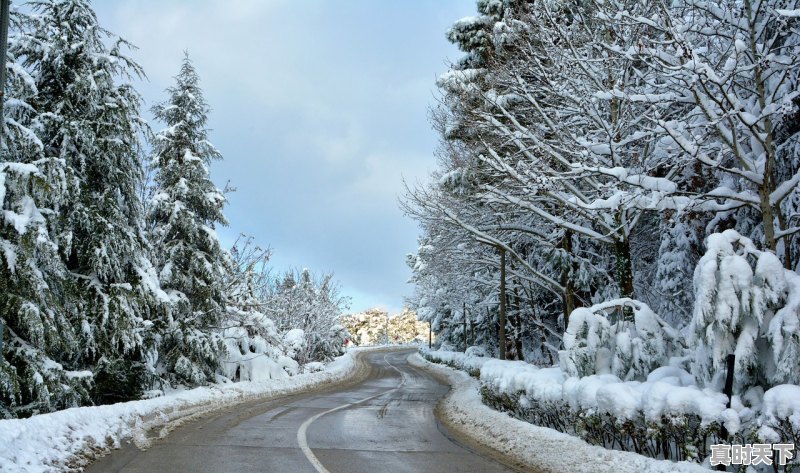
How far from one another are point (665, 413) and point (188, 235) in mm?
17251

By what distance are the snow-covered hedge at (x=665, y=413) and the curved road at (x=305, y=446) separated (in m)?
1.47

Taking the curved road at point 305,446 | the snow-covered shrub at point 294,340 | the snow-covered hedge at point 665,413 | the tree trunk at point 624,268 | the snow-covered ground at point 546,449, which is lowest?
the curved road at point 305,446

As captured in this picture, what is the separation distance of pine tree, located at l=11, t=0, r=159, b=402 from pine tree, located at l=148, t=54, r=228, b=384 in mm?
3151

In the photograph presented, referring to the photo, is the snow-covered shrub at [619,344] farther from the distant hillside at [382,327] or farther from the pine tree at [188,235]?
the distant hillside at [382,327]

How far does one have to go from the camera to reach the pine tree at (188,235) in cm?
1978

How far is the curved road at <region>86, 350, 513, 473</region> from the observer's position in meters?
8.17

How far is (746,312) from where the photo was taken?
7.09 meters

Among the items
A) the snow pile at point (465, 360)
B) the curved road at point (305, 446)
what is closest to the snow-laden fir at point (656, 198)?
the curved road at point (305, 446)

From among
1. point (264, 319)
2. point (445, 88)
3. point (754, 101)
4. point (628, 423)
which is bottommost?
point (628, 423)

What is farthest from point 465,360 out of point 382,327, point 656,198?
point 382,327

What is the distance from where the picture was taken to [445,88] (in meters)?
20.8

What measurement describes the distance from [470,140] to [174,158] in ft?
33.8

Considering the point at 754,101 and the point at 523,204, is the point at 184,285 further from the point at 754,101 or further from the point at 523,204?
the point at 754,101

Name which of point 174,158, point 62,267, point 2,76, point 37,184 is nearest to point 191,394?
point 62,267
